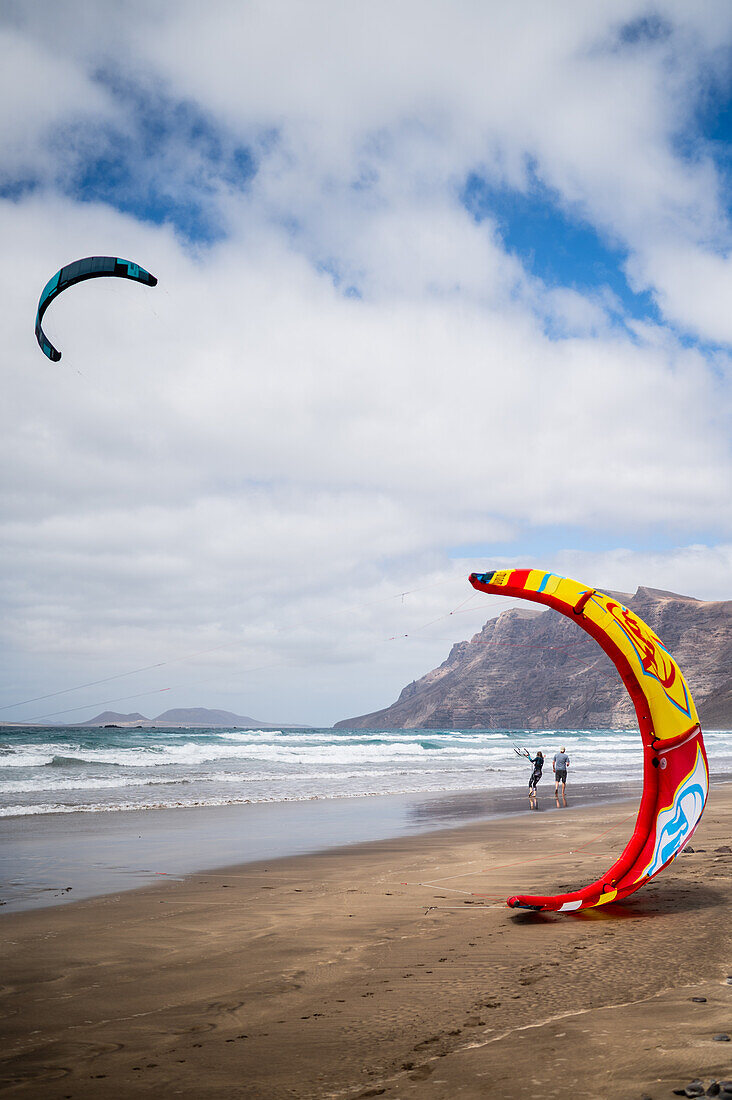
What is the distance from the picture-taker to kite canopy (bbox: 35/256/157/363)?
28.7ft

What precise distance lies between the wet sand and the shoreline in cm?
120

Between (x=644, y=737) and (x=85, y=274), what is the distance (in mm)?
7984

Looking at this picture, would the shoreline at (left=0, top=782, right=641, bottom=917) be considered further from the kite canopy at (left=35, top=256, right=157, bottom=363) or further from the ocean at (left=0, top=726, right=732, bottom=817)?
the kite canopy at (left=35, top=256, right=157, bottom=363)

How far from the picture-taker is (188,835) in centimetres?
1277

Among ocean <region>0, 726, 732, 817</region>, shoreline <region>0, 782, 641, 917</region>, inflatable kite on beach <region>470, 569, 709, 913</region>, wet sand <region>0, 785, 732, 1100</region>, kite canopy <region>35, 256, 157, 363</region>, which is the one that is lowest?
ocean <region>0, 726, 732, 817</region>

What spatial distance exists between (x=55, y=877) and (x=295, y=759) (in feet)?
89.6

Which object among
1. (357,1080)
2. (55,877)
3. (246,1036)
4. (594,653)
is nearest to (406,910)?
(246,1036)

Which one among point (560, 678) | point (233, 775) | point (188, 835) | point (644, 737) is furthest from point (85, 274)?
point (560, 678)

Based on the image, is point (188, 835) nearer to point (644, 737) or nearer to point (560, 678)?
point (644, 737)

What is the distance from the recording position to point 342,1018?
420 cm

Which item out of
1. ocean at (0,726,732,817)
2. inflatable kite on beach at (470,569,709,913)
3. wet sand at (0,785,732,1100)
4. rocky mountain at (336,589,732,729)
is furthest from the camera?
rocky mountain at (336,589,732,729)

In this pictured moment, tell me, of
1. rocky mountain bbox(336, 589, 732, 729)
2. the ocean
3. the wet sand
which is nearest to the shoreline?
the wet sand

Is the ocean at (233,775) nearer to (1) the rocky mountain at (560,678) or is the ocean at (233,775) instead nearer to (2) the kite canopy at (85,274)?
(2) the kite canopy at (85,274)

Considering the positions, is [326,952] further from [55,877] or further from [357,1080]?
[55,877]
